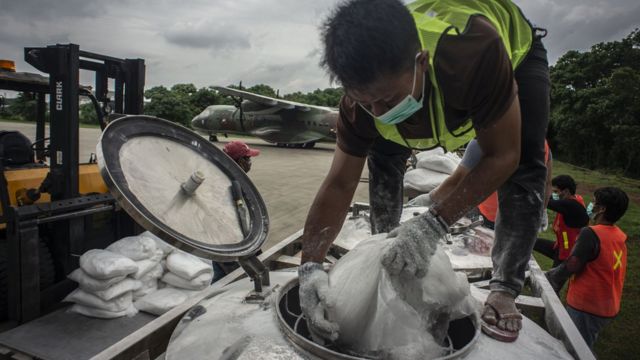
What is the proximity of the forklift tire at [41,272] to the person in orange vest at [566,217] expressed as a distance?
4.33 metres

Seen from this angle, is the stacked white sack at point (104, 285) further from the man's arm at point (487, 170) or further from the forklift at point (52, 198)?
the man's arm at point (487, 170)

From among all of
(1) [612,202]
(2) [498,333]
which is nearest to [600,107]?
(1) [612,202]

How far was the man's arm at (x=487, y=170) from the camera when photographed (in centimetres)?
128

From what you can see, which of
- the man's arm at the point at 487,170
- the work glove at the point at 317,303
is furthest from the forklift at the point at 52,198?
the man's arm at the point at 487,170

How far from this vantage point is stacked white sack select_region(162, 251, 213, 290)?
309 centimetres

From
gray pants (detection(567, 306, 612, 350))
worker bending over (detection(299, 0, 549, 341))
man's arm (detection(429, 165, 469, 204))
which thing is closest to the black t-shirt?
gray pants (detection(567, 306, 612, 350))

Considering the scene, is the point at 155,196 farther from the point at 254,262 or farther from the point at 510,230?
the point at 510,230

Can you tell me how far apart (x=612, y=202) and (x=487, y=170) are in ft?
7.19

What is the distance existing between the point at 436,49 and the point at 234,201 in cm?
135

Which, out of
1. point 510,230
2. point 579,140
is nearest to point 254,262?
point 510,230

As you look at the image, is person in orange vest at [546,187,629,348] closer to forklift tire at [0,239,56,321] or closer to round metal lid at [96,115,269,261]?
round metal lid at [96,115,269,261]

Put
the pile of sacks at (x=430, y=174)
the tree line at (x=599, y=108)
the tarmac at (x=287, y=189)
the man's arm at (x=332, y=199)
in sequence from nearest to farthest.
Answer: the man's arm at (x=332, y=199) < the pile of sacks at (x=430, y=174) < the tarmac at (x=287, y=189) < the tree line at (x=599, y=108)

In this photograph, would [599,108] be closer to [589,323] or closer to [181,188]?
[589,323]

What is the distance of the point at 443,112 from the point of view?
1.41m
